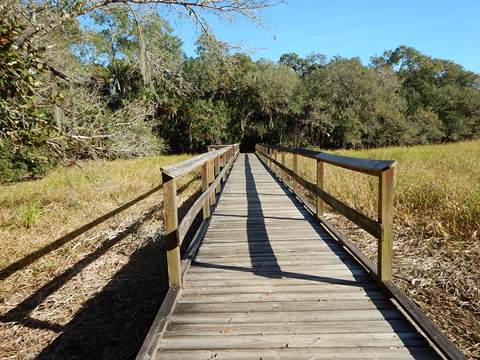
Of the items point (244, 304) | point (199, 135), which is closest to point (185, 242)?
point (244, 304)

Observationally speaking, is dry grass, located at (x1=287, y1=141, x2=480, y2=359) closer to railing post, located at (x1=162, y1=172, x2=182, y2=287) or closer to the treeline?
railing post, located at (x1=162, y1=172, x2=182, y2=287)

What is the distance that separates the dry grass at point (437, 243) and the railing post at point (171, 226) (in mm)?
2245

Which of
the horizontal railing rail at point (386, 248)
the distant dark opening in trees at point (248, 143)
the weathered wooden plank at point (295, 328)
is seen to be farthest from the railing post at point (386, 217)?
the distant dark opening in trees at point (248, 143)

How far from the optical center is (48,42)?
622 centimetres

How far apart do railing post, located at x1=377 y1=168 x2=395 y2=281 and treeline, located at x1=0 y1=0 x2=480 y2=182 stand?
4.40 metres

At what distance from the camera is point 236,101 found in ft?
121

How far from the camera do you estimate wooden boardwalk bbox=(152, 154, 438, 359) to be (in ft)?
6.81

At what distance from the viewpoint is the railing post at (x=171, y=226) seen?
2621 millimetres

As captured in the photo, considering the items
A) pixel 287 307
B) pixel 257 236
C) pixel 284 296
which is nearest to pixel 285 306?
pixel 287 307

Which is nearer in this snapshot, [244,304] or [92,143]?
[244,304]

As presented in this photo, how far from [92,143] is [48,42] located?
2032 mm

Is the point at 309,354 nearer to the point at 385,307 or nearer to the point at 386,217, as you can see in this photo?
the point at 385,307

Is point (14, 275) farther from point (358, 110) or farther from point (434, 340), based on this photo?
point (358, 110)

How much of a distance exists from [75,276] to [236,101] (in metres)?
33.6
